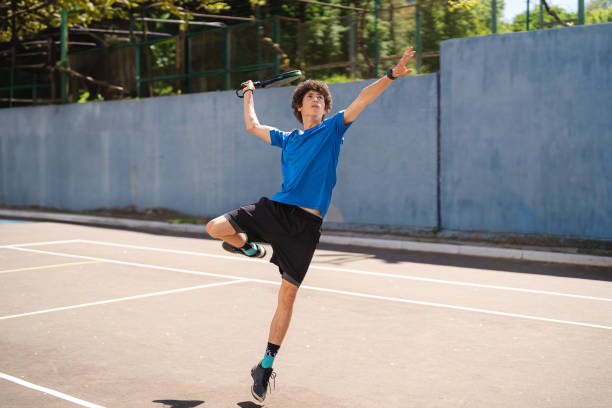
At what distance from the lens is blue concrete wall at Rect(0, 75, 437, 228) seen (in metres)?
15.0

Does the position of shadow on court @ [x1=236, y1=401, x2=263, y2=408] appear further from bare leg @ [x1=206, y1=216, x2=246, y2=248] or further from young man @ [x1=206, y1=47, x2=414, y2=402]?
bare leg @ [x1=206, y1=216, x2=246, y2=248]

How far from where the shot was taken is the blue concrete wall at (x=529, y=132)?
12734 mm

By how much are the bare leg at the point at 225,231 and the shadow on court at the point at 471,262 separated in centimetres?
636

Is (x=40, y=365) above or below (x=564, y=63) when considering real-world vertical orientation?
below

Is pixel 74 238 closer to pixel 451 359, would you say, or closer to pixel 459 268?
pixel 459 268

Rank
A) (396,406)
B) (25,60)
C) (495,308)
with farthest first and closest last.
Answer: (25,60) → (495,308) → (396,406)

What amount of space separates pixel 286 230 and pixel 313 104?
921 millimetres

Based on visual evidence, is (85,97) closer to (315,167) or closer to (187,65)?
(187,65)

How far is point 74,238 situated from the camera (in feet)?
47.6

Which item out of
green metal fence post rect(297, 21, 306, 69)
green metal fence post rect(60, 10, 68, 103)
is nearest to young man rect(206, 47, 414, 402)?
green metal fence post rect(297, 21, 306, 69)

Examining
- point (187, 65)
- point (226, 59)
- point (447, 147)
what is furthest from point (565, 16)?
point (187, 65)

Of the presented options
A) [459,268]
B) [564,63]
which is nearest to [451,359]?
[459,268]

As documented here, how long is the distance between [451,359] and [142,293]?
13.5ft

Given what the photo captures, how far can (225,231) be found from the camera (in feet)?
15.9
